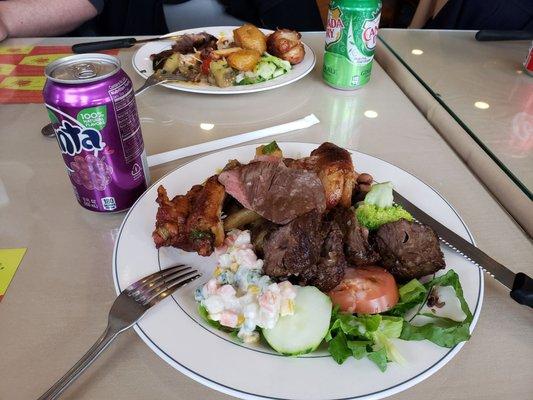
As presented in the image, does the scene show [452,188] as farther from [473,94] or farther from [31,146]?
[31,146]

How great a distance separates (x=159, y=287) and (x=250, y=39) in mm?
1189

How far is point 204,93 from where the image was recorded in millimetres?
1561

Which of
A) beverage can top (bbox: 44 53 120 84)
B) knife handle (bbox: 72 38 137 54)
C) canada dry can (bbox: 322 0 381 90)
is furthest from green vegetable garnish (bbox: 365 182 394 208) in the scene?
knife handle (bbox: 72 38 137 54)

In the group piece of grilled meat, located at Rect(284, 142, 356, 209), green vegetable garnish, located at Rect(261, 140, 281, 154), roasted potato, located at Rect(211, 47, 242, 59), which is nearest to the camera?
piece of grilled meat, located at Rect(284, 142, 356, 209)

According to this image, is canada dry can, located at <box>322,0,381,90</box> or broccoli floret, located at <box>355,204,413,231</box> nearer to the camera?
broccoli floret, located at <box>355,204,413,231</box>

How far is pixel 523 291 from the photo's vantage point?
2.64 feet

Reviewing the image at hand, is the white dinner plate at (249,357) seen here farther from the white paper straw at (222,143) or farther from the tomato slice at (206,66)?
the tomato slice at (206,66)

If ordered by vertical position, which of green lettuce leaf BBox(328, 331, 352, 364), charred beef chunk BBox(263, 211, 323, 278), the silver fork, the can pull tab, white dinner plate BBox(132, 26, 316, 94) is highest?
the can pull tab

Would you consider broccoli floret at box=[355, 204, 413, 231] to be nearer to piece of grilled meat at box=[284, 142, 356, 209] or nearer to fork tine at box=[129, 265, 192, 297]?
piece of grilled meat at box=[284, 142, 356, 209]

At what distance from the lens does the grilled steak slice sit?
2.86ft

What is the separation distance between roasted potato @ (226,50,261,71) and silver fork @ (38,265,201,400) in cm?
93

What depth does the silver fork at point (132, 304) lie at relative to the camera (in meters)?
0.68

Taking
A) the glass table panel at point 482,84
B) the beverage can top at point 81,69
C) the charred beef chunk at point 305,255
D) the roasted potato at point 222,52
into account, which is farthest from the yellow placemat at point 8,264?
the glass table panel at point 482,84

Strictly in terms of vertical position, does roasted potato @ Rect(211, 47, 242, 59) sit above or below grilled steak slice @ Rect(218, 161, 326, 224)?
below
